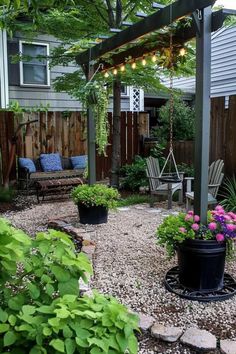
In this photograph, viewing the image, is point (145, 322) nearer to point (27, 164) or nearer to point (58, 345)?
point (58, 345)

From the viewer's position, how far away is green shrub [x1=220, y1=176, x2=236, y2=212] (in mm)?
5262

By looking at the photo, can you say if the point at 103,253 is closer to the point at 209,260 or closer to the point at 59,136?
the point at 209,260

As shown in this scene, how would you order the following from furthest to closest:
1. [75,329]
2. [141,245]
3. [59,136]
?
[59,136] < [141,245] < [75,329]

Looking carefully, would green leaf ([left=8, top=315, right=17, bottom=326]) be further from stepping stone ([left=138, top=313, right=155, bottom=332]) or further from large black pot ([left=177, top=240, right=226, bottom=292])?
large black pot ([left=177, top=240, right=226, bottom=292])

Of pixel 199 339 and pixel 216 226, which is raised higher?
pixel 216 226

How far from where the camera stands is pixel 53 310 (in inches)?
51.1

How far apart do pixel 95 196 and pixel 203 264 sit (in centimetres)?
234

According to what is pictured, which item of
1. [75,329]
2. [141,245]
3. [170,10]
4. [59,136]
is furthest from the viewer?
[59,136]

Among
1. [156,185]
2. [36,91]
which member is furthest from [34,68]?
[156,185]

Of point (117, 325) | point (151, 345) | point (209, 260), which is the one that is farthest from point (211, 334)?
point (117, 325)

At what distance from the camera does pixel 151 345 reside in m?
2.32

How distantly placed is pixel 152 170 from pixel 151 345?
437 centimetres

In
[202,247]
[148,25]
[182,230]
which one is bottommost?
[202,247]

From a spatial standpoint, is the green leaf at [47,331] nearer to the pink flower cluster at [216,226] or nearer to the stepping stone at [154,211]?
the pink flower cluster at [216,226]
